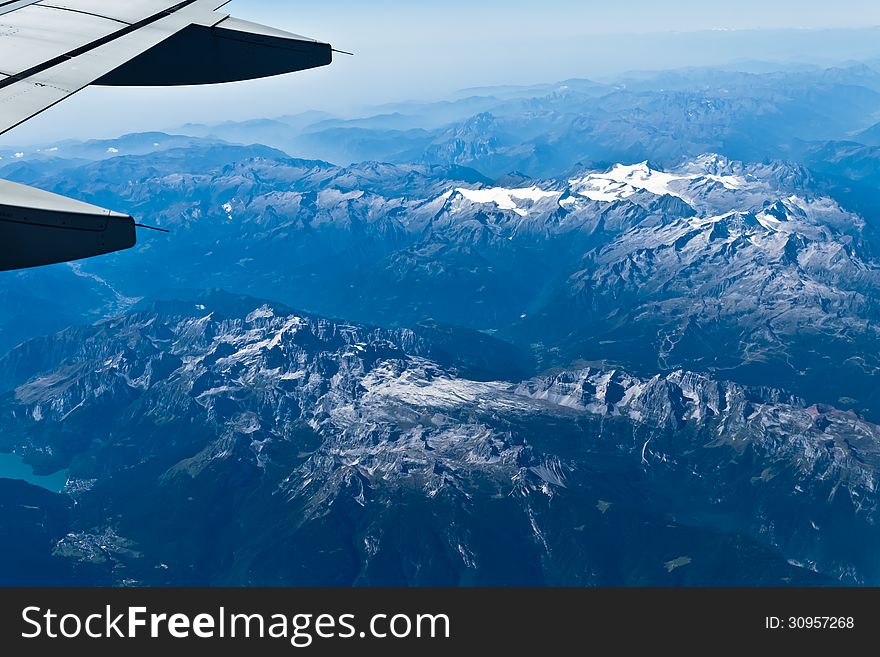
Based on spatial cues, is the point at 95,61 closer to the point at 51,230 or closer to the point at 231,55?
the point at 231,55

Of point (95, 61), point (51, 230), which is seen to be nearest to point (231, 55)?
point (95, 61)

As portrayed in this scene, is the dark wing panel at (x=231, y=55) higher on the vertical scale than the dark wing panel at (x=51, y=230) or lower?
higher

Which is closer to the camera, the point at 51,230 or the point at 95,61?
the point at 51,230

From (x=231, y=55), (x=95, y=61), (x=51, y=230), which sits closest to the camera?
(x=51, y=230)

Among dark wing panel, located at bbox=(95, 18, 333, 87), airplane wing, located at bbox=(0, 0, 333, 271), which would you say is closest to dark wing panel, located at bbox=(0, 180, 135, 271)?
airplane wing, located at bbox=(0, 0, 333, 271)

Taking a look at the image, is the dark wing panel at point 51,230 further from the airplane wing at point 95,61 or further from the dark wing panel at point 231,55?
the dark wing panel at point 231,55

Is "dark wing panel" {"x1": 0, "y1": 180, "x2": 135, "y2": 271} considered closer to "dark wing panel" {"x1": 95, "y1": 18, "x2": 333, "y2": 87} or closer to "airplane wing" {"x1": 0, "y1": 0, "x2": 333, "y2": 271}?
"airplane wing" {"x1": 0, "y1": 0, "x2": 333, "y2": 271}

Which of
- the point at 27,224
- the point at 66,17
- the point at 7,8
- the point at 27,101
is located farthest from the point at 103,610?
the point at 7,8

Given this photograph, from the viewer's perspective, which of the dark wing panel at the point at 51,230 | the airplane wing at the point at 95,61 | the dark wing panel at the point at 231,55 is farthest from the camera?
the dark wing panel at the point at 231,55

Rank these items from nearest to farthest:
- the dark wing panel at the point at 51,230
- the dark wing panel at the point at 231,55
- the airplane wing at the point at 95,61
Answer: the dark wing panel at the point at 51,230 → the airplane wing at the point at 95,61 → the dark wing panel at the point at 231,55

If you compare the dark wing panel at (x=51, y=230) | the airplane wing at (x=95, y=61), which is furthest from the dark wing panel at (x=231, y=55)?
the dark wing panel at (x=51, y=230)
